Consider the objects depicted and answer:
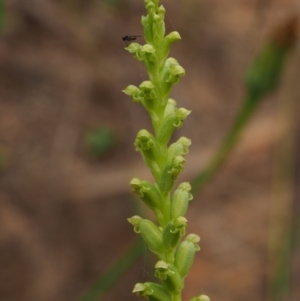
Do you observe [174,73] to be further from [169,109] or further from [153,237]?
[153,237]

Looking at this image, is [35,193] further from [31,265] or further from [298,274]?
[298,274]

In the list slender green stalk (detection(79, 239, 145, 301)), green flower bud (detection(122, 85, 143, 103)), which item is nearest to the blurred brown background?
slender green stalk (detection(79, 239, 145, 301))

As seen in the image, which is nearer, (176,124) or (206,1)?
(176,124)

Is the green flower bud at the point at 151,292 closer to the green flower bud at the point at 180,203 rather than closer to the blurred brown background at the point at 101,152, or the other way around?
the green flower bud at the point at 180,203

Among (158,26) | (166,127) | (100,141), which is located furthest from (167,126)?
(100,141)

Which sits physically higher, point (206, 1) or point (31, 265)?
point (206, 1)

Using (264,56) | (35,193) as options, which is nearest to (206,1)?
(35,193)

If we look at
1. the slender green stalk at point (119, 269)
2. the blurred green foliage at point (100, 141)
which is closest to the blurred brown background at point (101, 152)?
the blurred green foliage at point (100, 141)
